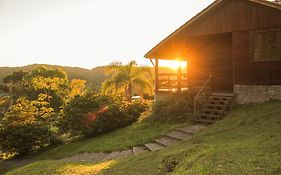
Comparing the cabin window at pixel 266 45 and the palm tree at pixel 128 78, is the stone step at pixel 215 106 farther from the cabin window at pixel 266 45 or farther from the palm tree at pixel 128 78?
the palm tree at pixel 128 78

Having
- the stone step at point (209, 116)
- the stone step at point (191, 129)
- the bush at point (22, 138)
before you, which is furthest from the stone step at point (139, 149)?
the bush at point (22, 138)

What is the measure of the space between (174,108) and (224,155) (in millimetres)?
10649

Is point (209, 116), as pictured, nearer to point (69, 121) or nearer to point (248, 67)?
point (248, 67)

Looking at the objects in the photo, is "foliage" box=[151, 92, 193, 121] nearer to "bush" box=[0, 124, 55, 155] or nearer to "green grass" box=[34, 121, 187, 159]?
"green grass" box=[34, 121, 187, 159]

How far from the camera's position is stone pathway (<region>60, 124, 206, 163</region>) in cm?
1539

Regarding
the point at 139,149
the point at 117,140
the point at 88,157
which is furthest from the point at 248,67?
the point at 88,157

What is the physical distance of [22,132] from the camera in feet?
66.3

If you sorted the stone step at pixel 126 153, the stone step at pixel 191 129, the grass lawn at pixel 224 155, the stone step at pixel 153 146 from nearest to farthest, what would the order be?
the grass lawn at pixel 224 155, the stone step at pixel 153 146, the stone step at pixel 126 153, the stone step at pixel 191 129

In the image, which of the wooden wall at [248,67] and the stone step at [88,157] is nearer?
the stone step at [88,157]

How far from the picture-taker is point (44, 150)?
68.9 ft

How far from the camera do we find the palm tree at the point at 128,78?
33.7m

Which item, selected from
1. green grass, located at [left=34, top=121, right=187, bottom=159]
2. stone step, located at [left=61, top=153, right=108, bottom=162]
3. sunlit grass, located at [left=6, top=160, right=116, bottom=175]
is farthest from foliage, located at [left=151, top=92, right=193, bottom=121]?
sunlit grass, located at [left=6, top=160, right=116, bottom=175]

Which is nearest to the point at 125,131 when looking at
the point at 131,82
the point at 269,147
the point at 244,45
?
the point at 244,45

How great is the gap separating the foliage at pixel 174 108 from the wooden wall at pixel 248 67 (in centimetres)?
341
